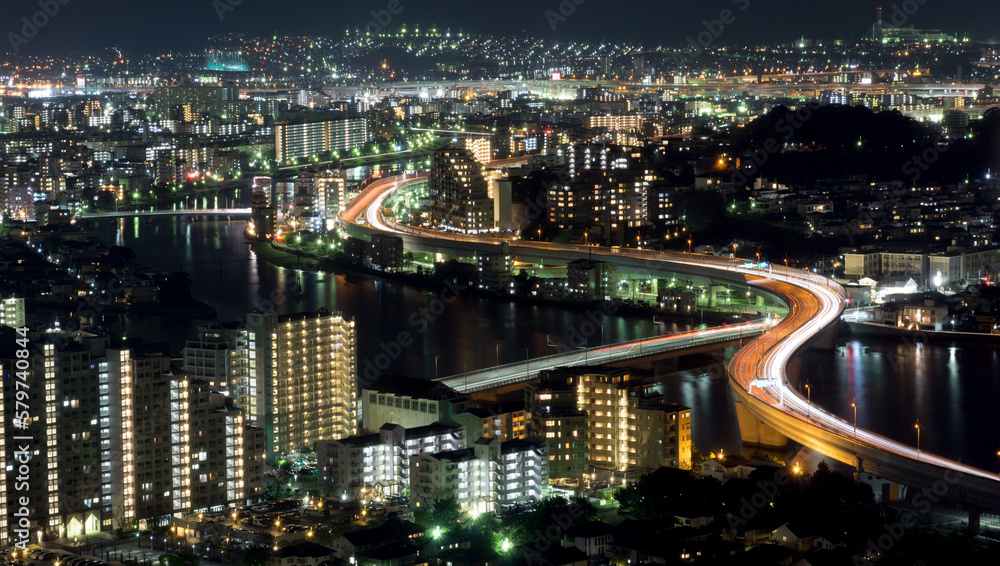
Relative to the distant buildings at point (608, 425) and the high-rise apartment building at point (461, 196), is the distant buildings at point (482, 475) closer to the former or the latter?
the distant buildings at point (608, 425)

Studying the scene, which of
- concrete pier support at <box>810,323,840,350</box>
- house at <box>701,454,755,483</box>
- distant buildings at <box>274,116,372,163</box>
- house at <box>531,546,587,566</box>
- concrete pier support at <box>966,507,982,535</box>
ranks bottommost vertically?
concrete pier support at <box>966,507,982,535</box>

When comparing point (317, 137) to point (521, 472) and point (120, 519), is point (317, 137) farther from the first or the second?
point (120, 519)

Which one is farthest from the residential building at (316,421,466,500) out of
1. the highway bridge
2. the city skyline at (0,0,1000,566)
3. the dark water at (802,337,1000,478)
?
the highway bridge

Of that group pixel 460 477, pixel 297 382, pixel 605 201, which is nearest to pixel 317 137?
pixel 605 201

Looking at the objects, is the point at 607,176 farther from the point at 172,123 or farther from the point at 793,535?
the point at 172,123

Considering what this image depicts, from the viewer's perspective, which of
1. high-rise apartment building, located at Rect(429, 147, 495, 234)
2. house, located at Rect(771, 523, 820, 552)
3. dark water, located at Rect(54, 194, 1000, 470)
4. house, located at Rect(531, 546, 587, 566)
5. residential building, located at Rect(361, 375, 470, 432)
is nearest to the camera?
house, located at Rect(531, 546, 587, 566)

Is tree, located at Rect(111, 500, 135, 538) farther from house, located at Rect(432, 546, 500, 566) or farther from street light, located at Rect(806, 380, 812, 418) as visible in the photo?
street light, located at Rect(806, 380, 812, 418)
